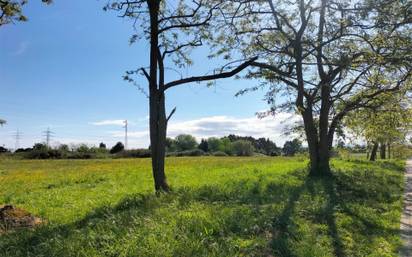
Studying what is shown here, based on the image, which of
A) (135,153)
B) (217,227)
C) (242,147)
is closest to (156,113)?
(217,227)

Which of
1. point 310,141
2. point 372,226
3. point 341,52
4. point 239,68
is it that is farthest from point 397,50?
point 372,226

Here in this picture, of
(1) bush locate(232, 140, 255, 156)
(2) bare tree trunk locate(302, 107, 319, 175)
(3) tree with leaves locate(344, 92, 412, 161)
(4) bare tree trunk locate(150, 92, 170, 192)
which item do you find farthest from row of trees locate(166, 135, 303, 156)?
(4) bare tree trunk locate(150, 92, 170, 192)

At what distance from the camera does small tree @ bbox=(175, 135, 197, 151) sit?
425 feet

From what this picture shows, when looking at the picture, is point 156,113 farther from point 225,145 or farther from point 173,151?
point 225,145

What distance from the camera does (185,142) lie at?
434 feet

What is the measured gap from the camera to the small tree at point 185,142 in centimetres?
12962

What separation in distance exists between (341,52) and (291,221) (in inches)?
410

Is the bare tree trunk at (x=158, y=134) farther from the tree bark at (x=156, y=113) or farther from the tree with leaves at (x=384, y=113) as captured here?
the tree with leaves at (x=384, y=113)

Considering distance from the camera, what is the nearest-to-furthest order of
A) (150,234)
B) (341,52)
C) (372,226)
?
1. (150,234)
2. (372,226)
3. (341,52)

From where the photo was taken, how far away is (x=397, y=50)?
18.1 m

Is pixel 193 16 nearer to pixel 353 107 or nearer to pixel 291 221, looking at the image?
pixel 291 221

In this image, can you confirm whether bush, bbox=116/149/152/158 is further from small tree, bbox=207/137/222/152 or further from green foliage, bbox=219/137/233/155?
small tree, bbox=207/137/222/152

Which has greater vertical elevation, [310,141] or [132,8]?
[132,8]

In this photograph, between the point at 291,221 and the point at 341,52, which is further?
the point at 341,52
